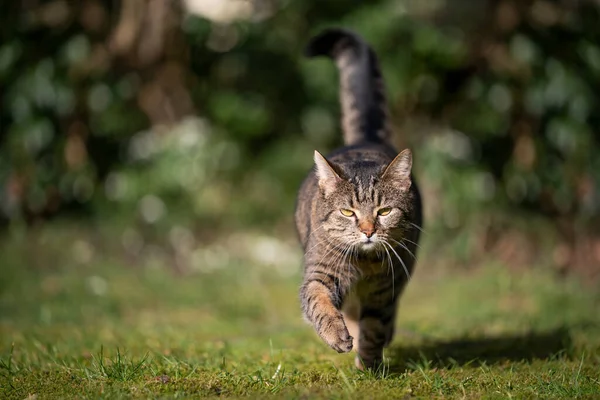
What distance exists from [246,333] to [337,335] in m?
1.80

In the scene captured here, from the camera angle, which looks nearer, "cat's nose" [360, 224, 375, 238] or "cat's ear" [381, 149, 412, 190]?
"cat's nose" [360, 224, 375, 238]

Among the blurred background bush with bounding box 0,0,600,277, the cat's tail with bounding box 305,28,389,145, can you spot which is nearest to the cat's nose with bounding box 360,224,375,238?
the cat's tail with bounding box 305,28,389,145

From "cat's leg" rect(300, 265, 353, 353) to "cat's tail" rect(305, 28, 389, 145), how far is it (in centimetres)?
111

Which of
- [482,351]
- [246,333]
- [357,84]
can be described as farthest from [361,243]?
[246,333]

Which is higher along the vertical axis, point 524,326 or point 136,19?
point 136,19

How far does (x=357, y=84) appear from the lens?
3.94 meters

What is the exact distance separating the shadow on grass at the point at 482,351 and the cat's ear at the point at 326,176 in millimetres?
809

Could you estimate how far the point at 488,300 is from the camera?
5.27 metres

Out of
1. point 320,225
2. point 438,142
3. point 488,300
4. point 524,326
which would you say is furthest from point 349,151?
point 438,142

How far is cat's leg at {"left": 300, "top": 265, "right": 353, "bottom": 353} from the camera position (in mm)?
2662

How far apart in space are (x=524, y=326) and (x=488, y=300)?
0.89 metres

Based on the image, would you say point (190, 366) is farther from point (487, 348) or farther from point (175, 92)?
point (175, 92)

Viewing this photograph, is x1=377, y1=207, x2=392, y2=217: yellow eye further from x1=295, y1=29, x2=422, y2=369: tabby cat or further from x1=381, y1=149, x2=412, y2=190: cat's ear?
x1=381, y1=149, x2=412, y2=190: cat's ear

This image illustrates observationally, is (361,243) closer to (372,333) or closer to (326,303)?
(326,303)
